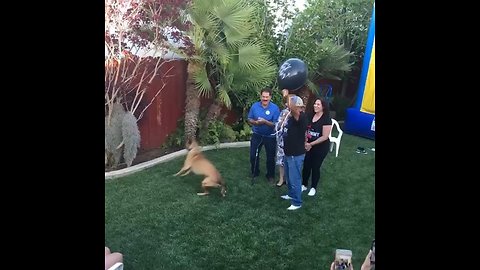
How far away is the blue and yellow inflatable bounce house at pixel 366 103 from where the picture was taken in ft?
9.84

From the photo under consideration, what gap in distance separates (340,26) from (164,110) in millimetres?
1208

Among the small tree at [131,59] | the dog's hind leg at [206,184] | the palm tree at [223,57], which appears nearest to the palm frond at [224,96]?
the palm tree at [223,57]

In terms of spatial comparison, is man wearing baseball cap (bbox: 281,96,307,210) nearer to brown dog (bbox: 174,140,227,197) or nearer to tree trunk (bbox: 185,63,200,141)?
brown dog (bbox: 174,140,227,197)

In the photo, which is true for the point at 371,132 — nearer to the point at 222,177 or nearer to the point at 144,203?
the point at 222,177

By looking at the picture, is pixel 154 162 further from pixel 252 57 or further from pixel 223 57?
pixel 252 57

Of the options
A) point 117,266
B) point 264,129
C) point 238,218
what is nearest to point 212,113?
point 264,129

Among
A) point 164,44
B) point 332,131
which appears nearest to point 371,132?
point 332,131

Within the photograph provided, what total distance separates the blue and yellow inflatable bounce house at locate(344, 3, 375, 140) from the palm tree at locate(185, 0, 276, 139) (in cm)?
54

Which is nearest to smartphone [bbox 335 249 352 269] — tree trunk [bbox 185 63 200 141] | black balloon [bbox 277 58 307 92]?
black balloon [bbox 277 58 307 92]

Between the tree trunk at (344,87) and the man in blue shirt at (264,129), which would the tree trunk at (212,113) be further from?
the tree trunk at (344,87)

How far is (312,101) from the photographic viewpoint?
307 centimetres

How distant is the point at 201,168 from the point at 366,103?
3.57ft
